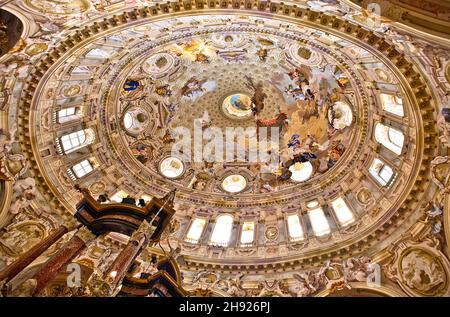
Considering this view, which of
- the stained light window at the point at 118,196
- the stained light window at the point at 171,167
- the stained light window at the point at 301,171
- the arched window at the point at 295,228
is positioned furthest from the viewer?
the stained light window at the point at 171,167

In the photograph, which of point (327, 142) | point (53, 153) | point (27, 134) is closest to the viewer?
point (27, 134)

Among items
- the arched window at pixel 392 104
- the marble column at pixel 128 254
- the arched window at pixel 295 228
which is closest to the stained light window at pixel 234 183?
the arched window at pixel 295 228

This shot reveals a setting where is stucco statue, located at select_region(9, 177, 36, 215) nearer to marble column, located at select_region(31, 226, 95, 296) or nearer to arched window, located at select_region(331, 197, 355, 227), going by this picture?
marble column, located at select_region(31, 226, 95, 296)

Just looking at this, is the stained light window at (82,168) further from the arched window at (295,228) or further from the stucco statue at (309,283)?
the stucco statue at (309,283)

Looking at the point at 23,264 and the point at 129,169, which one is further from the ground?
the point at 129,169
